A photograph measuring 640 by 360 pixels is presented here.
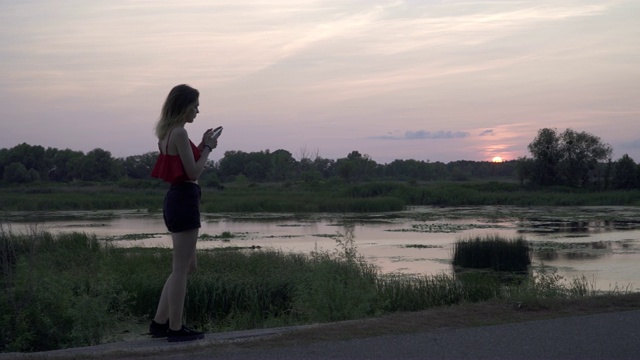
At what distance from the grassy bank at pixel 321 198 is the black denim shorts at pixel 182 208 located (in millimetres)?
47205

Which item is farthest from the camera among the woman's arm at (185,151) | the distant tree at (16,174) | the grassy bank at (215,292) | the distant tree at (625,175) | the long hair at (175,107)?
the distant tree at (16,174)

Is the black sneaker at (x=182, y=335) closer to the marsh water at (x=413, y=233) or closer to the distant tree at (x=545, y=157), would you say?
the marsh water at (x=413, y=233)

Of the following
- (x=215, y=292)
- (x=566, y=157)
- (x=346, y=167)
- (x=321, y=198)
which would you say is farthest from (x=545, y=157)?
(x=215, y=292)

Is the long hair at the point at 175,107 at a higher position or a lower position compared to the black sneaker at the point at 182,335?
higher

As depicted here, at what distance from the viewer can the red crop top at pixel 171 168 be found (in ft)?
21.2

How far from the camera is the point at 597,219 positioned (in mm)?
43000

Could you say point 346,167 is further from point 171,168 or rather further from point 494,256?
point 171,168

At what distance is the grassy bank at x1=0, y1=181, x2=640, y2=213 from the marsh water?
4.03 meters

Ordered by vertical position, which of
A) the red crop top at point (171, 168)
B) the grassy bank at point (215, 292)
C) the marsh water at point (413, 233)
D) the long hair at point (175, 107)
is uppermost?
the long hair at point (175, 107)

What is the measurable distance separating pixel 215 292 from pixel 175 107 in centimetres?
742

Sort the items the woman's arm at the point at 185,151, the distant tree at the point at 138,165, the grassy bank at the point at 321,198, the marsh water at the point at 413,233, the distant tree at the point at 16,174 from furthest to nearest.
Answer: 1. the distant tree at the point at 138,165
2. the distant tree at the point at 16,174
3. the grassy bank at the point at 321,198
4. the marsh water at the point at 413,233
5. the woman's arm at the point at 185,151

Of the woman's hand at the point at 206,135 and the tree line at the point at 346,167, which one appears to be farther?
the tree line at the point at 346,167

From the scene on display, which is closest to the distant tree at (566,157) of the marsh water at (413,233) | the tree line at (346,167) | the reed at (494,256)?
the tree line at (346,167)

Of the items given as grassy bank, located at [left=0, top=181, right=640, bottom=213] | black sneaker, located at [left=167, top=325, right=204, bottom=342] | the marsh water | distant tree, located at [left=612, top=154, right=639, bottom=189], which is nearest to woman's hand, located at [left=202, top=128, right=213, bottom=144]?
black sneaker, located at [left=167, top=325, right=204, bottom=342]
